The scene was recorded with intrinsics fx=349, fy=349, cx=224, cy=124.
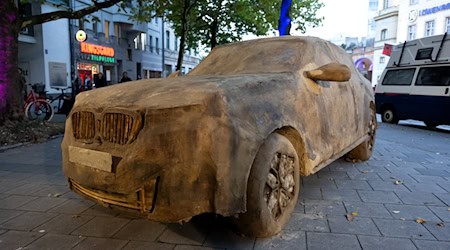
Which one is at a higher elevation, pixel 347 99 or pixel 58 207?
pixel 347 99

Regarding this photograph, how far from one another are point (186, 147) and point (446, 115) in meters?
10.7

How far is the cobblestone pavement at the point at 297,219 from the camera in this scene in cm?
283

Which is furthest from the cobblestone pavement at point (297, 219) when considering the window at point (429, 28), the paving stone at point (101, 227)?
the window at point (429, 28)

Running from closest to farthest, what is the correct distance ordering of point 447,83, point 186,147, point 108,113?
1. point 186,147
2. point 108,113
3. point 447,83

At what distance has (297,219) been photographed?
3.31 m

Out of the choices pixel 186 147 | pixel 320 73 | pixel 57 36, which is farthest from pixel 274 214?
pixel 57 36

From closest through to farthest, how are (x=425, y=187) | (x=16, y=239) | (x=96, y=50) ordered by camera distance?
(x=16, y=239), (x=425, y=187), (x=96, y=50)

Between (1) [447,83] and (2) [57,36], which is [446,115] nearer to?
(1) [447,83]

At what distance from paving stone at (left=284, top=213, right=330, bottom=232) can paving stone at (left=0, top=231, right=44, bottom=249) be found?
2.17 m

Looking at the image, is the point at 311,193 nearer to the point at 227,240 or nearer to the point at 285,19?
the point at 227,240

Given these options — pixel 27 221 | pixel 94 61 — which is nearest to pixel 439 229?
pixel 27 221

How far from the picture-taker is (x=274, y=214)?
2.93m

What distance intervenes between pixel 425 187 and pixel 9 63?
29.4 feet

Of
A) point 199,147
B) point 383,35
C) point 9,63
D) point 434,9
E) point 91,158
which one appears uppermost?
point 434,9
